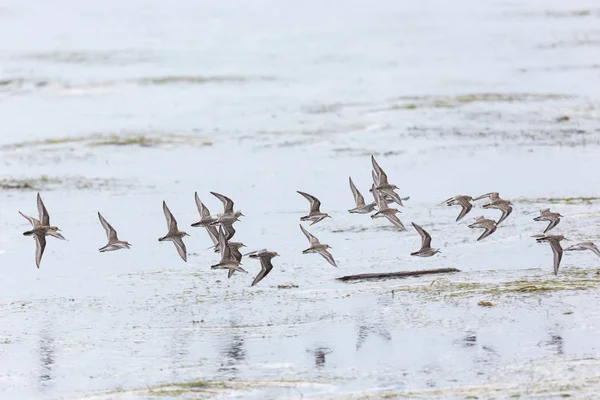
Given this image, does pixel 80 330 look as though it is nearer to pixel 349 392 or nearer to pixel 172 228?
pixel 172 228

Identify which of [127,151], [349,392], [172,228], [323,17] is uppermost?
[323,17]

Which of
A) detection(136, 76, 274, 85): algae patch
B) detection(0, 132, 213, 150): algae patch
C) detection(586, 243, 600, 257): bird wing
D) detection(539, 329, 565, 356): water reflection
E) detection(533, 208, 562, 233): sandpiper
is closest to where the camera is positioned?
detection(539, 329, 565, 356): water reflection

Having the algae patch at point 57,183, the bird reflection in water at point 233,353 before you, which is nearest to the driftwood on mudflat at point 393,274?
the bird reflection in water at point 233,353

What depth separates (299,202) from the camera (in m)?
19.3

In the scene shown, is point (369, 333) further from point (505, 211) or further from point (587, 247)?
point (505, 211)

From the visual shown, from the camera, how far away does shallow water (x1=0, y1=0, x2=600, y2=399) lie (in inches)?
466

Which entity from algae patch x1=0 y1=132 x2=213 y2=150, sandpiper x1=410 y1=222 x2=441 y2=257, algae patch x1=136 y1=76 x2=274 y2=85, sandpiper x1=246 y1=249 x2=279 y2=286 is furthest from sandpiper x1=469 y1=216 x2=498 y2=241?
algae patch x1=136 y1=76 x2=274 y2=85

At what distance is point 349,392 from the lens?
1101 cm

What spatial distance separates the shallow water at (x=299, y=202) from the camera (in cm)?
1183

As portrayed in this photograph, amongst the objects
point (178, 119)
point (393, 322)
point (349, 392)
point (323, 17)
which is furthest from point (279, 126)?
point (323, 17)

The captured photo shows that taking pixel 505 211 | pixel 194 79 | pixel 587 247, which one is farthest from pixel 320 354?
pixel 194 79

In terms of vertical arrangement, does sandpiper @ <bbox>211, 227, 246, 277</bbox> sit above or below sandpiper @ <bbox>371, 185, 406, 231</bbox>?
below

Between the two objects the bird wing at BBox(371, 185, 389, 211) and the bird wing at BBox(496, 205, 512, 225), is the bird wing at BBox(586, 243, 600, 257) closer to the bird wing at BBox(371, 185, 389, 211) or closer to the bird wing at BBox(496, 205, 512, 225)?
the bird wing at BBox(496, 205, 512, 225)

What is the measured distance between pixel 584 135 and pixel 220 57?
49.6 feet
